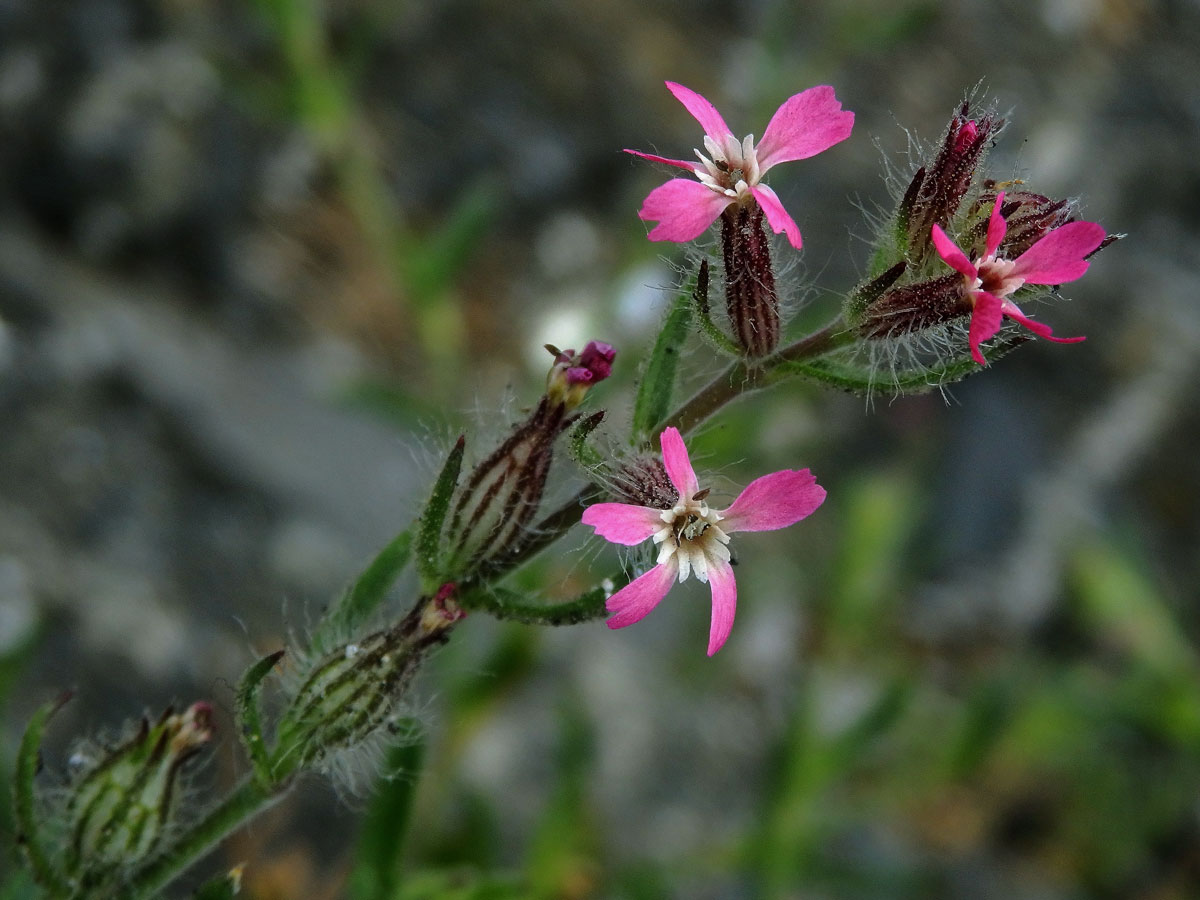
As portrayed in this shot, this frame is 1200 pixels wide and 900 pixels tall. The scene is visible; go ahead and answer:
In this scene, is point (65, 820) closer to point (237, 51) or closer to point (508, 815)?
point (508, 815)

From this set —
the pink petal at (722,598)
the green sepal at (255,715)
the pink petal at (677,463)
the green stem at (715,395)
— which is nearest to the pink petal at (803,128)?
the green stem at (715,395)

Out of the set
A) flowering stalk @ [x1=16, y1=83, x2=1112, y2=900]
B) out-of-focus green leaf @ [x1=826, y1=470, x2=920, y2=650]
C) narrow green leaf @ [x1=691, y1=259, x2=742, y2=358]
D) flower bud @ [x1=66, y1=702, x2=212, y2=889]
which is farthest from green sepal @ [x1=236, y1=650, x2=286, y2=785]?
out-of-focus green leaf @ [x1=826, y1=470, x2=920, y2=650]

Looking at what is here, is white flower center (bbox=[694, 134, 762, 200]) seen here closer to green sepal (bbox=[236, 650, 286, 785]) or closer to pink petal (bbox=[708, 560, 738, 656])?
pink petal (bbox=[708, 560, 738, 656])

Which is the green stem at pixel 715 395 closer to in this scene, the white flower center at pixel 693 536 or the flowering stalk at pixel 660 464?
the flowering stalk at pixel 660 464

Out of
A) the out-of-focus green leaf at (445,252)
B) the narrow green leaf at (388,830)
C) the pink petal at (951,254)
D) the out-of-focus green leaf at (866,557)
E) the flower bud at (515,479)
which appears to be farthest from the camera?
the out-of-focus green leaf at (866,557)

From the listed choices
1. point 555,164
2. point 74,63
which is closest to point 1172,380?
point 555,164

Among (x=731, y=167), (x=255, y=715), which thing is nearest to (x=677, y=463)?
(x=731, y=167)
